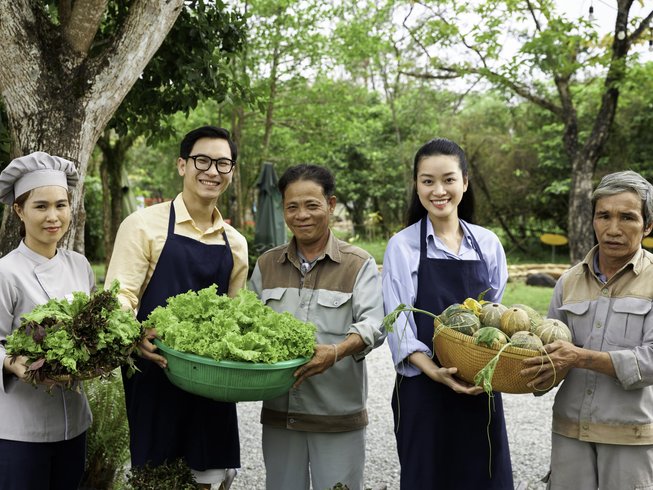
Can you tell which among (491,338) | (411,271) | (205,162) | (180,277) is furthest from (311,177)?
(491,338)

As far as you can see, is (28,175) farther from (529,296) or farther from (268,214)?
(529,296)

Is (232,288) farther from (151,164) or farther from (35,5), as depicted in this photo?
(151,164)

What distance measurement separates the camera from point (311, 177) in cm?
311

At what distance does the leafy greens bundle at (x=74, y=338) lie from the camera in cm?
242

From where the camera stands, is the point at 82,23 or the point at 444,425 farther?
the point at 82,23

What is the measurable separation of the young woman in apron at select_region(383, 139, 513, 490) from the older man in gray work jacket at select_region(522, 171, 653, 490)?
0.35m

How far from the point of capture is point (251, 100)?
18.7 feet

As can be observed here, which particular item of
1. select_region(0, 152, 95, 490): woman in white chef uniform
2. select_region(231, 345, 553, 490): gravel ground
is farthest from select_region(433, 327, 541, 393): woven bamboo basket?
select_region(231, 345, 553, 490): gravel ground

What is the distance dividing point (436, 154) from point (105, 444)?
9.68 ft

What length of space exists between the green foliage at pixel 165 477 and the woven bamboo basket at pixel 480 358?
54.5 inches

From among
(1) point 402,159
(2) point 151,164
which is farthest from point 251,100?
(2) point 151,164

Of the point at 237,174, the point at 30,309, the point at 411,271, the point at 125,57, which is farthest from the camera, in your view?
the point at 237,174

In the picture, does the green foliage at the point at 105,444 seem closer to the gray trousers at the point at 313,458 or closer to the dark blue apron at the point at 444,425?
the gray trousers at the point at 313,458

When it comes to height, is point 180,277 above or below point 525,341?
above
